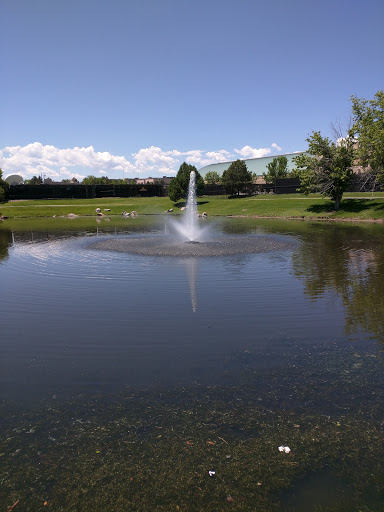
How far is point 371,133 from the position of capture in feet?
136

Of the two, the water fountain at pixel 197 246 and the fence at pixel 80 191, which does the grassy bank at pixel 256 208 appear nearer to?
the fence at pixel 80 191

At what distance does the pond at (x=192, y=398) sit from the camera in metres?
4.06

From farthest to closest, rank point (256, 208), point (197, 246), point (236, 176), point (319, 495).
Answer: point (236, 176) < point (256, 208) < point (197, 246) < point (319, 495)

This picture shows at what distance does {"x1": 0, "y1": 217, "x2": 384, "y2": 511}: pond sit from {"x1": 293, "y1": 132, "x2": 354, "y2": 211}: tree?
3700 centimetres

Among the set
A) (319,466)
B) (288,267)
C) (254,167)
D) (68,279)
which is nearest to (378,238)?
(288,267)

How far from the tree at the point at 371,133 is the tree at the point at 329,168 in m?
1.59

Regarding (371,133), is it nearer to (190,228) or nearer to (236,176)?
(190,228)

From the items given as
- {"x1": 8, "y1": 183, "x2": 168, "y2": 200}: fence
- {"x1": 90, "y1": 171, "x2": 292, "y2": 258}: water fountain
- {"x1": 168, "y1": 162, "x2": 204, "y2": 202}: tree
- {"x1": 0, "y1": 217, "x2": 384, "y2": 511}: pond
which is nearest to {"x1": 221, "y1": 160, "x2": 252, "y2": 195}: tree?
{"x1": 168, "y1": 162, "x2": 204, "y2": 202}: tree

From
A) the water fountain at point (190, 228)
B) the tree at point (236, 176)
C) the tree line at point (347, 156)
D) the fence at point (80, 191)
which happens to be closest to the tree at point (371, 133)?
the tree line at point (347, 156)

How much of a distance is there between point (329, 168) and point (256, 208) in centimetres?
1163

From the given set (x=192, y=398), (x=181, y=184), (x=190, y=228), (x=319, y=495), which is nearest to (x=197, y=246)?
(x=190, y=228)

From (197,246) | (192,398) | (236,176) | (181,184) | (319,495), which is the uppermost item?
(236,176)

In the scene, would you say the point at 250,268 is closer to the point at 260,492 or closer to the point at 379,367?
the point at 379,367

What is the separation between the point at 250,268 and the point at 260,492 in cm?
1173
